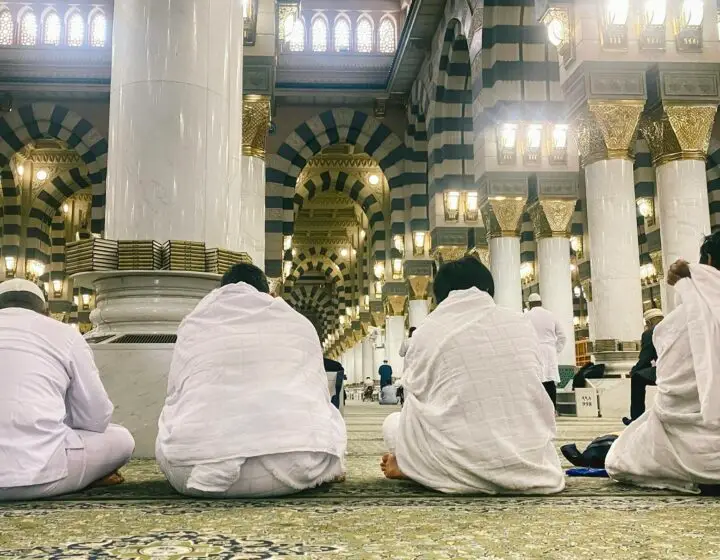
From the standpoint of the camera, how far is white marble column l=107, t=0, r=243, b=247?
13.7 ft

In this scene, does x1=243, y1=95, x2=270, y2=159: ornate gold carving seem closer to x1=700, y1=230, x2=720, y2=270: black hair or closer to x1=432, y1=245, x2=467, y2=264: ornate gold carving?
x1=432, y1=245, x2=467, y2=264: ornate gold carving

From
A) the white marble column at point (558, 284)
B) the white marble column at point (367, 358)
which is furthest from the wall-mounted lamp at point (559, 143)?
the white marble column at point (367, 358)

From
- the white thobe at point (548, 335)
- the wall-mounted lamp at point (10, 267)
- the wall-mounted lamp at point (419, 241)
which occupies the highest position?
the wall-mounted lamp at point (419, 241)

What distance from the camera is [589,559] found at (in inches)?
63.2

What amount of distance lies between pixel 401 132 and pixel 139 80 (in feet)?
40.5

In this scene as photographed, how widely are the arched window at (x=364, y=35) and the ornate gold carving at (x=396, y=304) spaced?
5.50 metres

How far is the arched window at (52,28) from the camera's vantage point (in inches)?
590

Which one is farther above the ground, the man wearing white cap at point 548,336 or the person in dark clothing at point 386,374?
the man wearing white cap at point 548,336

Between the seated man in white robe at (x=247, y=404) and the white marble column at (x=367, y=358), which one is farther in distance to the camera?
the white marble column at (x=367, y=358)

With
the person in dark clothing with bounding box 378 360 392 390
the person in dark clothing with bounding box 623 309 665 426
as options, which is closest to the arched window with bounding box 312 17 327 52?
the person in dark clothing with bounding box 378 360 392 390

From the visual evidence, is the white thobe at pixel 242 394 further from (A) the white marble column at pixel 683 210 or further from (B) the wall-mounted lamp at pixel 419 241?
(B) the wall-mounted lamp at pixel 419 241

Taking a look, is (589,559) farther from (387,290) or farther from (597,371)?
(387,290)

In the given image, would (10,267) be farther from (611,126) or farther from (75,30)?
(611,126)

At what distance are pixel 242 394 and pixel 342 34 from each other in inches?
561
